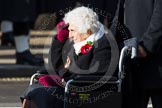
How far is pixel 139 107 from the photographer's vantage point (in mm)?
4910

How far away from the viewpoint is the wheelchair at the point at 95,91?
470 cm

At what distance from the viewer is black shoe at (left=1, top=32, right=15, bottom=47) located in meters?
11.1

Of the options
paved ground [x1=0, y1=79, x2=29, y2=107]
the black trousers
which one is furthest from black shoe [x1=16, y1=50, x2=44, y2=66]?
paved ground [x1=0, y1=79, x2=29, y2=107]

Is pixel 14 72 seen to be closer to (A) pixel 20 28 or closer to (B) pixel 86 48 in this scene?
(A) pixel 20 28

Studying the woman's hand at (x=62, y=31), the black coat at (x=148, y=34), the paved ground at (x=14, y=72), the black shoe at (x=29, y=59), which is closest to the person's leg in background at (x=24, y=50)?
the black shoe at (x=29, y=59)

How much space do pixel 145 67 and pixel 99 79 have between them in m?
0.34

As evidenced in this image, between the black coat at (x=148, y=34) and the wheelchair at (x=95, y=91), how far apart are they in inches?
6.0

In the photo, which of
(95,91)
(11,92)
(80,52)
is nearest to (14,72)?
(11,92)

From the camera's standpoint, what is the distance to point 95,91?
4.76 metres

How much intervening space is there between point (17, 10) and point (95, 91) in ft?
19.5


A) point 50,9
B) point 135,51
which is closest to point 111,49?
point 135,51

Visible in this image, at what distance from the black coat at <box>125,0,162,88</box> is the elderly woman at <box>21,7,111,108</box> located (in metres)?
0.30

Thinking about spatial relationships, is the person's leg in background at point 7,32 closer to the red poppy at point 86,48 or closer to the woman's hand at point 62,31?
the woman's hand at point 62,31

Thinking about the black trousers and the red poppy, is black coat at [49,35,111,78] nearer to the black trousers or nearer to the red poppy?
the red poppy
